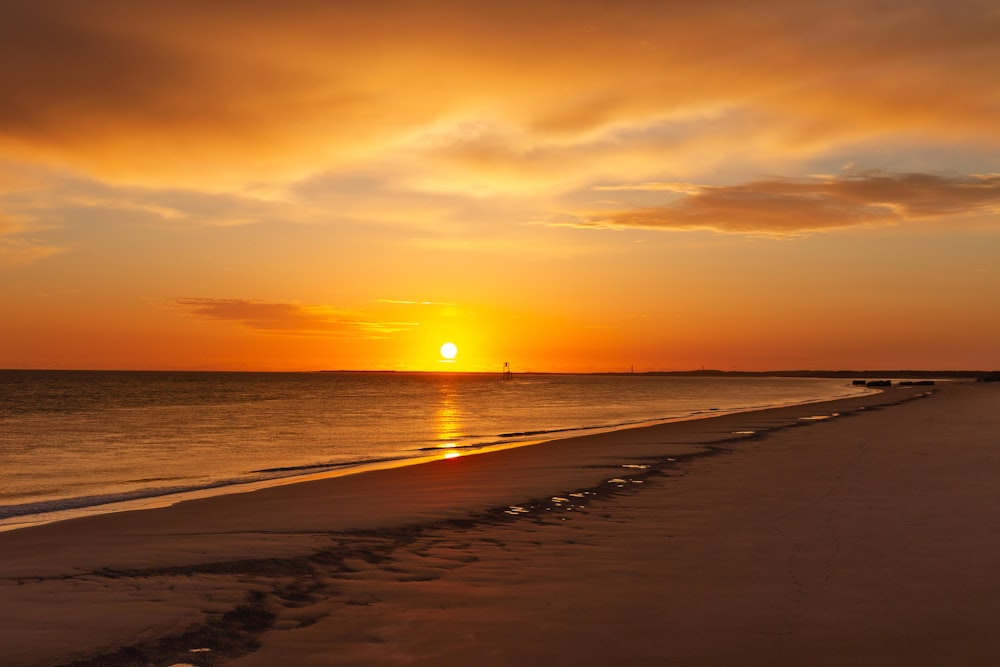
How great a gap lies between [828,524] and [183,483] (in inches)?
696

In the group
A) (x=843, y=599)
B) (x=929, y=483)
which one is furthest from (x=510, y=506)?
(x=929, y=483)

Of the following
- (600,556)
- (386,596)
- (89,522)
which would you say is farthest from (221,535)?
(600,556)

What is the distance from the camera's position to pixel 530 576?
10141 mm

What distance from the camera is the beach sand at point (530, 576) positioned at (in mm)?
7402

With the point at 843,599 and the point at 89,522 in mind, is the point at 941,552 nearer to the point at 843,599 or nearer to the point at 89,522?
the point at 843,599

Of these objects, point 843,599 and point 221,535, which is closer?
point 843,599

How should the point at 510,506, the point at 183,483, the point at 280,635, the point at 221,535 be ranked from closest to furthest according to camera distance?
the point at 280,635 → the point at 221,535 → the point at 510,506 → the point at 183,483

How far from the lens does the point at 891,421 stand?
42094 millimetres

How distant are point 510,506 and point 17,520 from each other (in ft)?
33.9

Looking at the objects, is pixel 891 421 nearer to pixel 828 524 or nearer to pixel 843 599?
pixel 828 524

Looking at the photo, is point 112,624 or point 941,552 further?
point 941,552

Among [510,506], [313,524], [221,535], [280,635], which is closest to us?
[280,635]

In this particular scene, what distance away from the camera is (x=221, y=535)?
13.0 metres

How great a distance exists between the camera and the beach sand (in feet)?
24.3
